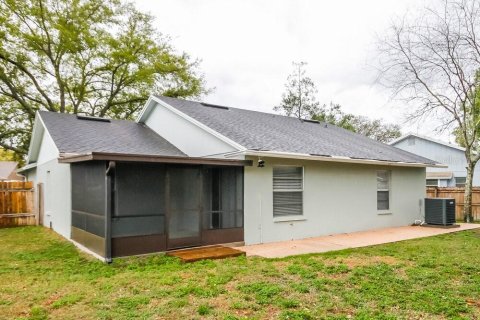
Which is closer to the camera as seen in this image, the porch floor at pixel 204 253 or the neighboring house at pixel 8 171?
the porch floor at pixel 204 253

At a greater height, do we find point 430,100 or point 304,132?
point 430,100

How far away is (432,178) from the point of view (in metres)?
21.7

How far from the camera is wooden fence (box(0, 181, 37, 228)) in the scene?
12609 mm

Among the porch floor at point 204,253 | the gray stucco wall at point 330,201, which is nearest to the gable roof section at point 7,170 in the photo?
the porch floor at point 204,253

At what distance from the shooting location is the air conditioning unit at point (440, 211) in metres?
12.2

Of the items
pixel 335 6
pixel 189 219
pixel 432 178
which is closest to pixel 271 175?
pixel 189 219

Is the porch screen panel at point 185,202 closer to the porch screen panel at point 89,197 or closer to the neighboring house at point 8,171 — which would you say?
the porch screen panel at point 89,197

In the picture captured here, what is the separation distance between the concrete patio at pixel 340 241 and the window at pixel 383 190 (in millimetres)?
853

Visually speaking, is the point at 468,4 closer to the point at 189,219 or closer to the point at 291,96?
the point at 189,219

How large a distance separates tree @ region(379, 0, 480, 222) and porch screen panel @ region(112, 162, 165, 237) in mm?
11111

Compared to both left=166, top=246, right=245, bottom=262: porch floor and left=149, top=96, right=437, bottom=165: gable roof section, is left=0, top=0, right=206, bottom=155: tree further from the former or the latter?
left=166, top=246, right=245, bottom=262: porch floor

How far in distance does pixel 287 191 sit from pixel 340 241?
6.15ft

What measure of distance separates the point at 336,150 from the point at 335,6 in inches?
185

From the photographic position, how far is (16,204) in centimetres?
1287
